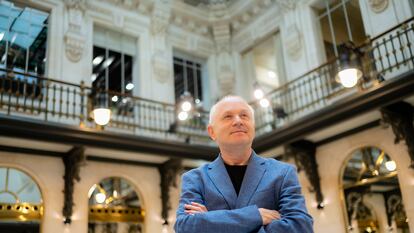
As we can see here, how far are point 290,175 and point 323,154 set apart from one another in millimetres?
8702

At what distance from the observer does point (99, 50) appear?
39.3 ft

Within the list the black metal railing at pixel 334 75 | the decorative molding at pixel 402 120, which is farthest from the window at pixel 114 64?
the decorative molding at pixel 402 120

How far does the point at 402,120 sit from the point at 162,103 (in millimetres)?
5468

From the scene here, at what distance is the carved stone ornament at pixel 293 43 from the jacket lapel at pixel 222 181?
991 centimetres

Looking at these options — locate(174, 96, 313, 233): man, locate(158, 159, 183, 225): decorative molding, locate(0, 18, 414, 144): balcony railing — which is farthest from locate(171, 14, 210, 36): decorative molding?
locate(174, 96, 313, 233): man

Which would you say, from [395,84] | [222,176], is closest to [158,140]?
[395,84]

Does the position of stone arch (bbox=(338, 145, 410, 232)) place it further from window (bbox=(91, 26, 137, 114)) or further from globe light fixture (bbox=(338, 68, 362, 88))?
window (bbox=(91, 26, 137, 114))

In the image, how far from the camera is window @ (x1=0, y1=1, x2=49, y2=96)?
10.3 metres

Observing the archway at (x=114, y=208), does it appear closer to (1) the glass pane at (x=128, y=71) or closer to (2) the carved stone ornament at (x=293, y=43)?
(1) the glass pane at (x=128, y=71)

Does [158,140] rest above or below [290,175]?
above

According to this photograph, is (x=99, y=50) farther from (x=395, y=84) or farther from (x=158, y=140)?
(x=395, y=84)

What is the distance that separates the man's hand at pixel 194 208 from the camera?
1.94 m

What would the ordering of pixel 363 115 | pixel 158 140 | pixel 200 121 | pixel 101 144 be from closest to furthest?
pixel 363 115 → pixel 101 144 → pixel 158 140 → pixel 200 121

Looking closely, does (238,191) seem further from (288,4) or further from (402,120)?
(288,4)
